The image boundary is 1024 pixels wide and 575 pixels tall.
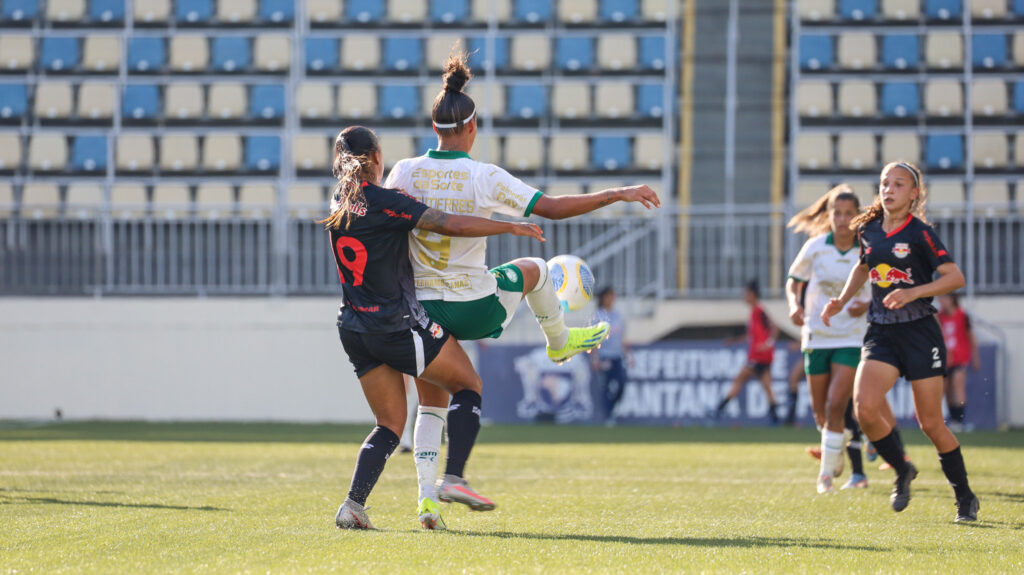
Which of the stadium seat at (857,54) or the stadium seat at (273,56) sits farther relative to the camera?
the stadium seat at (273,56)

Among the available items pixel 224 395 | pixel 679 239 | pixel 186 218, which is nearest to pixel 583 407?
pixel 679 239

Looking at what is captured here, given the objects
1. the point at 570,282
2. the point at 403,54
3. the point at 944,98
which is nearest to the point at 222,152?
the point at 403,54

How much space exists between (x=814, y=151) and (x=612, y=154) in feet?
10.6

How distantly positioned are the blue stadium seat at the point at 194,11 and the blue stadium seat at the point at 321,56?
1.99 meters

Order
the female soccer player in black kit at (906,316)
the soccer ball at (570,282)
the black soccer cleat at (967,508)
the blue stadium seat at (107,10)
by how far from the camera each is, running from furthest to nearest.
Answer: the blue stadium seat at (107,10), the soccer ball at (570,282), the female soccer player in black kit at (906,316), the black soccer cleat at (967,508)

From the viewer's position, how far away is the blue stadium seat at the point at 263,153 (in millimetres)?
20844

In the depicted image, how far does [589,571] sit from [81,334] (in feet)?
49.8

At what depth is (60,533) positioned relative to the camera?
524 cm

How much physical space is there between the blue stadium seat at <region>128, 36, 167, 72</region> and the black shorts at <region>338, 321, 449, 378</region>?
57.7 feet

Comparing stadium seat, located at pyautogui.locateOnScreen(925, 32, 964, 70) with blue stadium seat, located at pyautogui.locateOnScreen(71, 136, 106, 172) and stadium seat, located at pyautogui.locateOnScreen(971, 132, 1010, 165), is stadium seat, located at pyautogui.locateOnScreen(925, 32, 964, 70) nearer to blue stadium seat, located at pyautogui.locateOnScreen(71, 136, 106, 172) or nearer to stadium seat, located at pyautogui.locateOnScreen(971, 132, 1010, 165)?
stadium seat, located at pyautogui.locateOnScreen(971, 132, 1010, 165)

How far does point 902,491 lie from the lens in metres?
6.61

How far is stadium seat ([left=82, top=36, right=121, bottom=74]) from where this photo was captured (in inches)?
858

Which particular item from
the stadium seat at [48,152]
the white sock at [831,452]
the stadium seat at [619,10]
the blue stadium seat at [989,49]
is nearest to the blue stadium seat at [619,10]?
the stadium seat at [619,10]

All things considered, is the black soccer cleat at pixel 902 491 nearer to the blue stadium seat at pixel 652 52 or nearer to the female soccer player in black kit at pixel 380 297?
the female soccer player in black kit at pixel 380 297
